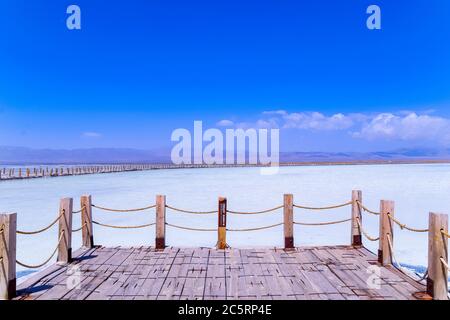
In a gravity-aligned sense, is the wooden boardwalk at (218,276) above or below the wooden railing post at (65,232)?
below

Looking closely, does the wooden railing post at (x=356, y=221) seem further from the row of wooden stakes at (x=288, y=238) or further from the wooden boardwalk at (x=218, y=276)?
the wooden boardwalk at (x=218, y=276)

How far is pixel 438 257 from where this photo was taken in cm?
437

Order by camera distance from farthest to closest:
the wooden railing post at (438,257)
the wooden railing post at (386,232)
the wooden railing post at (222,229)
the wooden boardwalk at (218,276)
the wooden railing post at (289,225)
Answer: the wooden railing post at (222,229)
the wooden railing post at (289,225)
the wooden railing post at (386,232)
the wooden boardwalk at (218,276)
the wooden railing post at (438,257)

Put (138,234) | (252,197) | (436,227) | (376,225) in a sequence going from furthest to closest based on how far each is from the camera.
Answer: (252,197) < (376,225) < (138,234) < (436,227)

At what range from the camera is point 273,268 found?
574 centimetres

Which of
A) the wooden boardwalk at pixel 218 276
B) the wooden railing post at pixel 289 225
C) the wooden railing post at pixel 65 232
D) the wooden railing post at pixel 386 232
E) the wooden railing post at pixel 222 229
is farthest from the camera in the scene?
the wooden railing post at pixel 222 229

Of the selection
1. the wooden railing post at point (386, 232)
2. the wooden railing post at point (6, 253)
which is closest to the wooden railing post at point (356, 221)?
the wooden railing post at point (386, 232)

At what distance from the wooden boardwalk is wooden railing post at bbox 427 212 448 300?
0.34 meters

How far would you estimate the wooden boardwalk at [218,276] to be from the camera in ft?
15.2

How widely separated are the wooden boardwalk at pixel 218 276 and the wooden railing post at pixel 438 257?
0.34 meters

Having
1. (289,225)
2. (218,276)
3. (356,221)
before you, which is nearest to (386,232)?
(356,221)

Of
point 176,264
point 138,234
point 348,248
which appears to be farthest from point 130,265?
point 138,234
